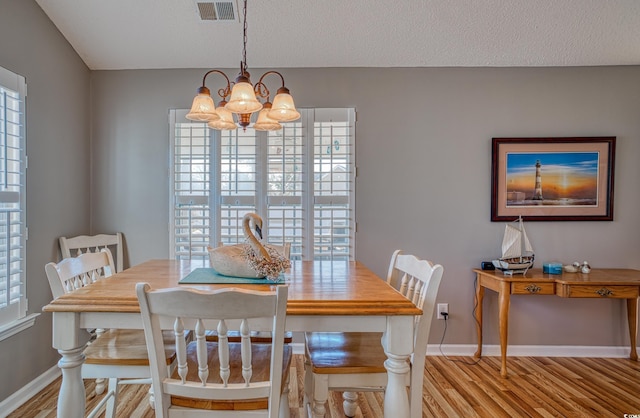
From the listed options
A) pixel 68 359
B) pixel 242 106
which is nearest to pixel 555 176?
pixel 242 106

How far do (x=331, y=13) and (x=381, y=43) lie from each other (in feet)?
1.51

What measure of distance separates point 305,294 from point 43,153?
216cm

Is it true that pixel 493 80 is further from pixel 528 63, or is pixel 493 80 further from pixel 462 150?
pixel 462 150

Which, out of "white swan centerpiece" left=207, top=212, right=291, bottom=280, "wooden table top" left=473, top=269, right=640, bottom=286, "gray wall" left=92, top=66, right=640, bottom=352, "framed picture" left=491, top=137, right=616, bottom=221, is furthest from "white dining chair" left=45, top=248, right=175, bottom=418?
"framed picture" left=491, top=137, right=616, bottom=221

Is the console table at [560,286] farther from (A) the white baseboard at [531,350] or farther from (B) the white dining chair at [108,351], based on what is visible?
(B) the white dining chair at [108,351]

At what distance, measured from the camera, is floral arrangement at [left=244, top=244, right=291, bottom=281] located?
161 centimetres

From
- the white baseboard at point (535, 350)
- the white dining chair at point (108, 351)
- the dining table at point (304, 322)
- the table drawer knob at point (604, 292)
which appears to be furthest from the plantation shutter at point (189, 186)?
the table drawer knob at point (604, 292)

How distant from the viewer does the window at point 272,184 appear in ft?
9.39

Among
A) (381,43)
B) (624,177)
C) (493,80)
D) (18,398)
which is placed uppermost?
(381,43)

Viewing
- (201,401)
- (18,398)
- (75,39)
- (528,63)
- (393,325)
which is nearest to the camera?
(201,401)

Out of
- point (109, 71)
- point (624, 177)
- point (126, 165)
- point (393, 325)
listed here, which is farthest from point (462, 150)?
point (109, 71)

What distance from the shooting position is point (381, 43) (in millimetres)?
2635

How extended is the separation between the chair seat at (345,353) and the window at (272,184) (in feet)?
3.75

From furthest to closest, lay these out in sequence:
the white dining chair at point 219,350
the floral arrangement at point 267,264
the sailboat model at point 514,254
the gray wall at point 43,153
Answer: the sailboat model at point 514,254
the gray wall at point 43,153
the floral arrangement at point 267,264
the white dining chair at point 219,350
